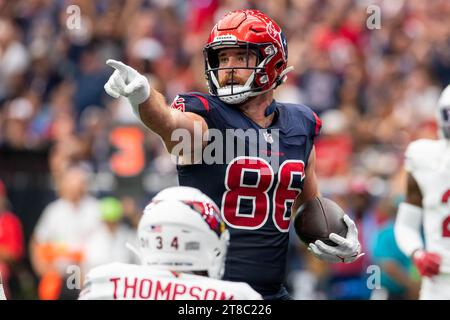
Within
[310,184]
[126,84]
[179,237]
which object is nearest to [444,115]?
[310,184]

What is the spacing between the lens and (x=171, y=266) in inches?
168

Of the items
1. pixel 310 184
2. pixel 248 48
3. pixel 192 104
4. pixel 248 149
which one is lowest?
pixel 310 184

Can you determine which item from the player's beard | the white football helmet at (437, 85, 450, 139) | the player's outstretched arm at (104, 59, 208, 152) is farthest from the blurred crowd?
the player's outstretched arm at (104, 59, 208, 152)

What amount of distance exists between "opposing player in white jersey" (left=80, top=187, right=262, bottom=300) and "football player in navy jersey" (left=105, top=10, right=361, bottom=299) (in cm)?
78

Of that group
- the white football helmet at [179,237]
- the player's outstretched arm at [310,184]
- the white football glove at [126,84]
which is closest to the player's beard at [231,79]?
the player's outstretched arm at [310,184]

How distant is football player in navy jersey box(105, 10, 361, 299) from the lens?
523 cm

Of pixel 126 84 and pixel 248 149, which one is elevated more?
pixel 126 84

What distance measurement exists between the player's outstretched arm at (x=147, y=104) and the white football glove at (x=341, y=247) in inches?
33.9

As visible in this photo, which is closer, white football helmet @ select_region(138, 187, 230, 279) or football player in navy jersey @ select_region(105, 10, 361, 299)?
white football helmet @ select_region(138, 187, 230, 279)

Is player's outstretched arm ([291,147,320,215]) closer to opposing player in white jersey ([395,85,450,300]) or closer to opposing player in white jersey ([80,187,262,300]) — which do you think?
opposing player in white jersey ([395,85,450,300])

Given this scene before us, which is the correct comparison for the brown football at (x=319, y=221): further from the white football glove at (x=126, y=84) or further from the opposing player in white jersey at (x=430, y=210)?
the white football glove at (x=126, y=84)

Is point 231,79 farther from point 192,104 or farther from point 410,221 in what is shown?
point 410,221

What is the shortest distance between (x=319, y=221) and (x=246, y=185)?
19.6 inches

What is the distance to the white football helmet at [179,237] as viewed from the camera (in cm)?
425
